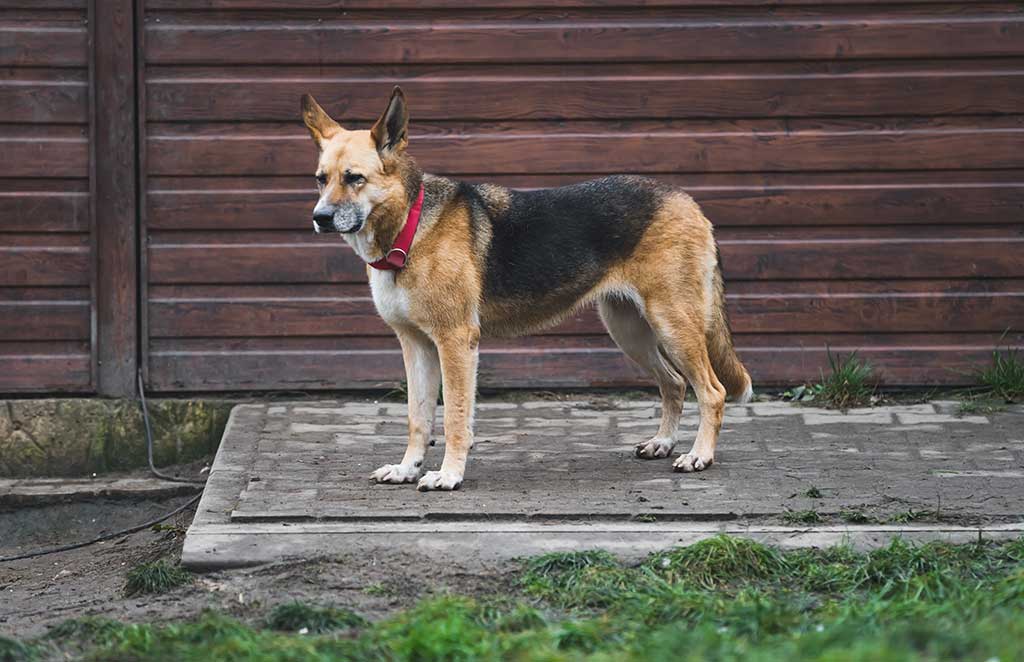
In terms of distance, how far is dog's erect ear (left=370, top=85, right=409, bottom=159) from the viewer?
5.88m

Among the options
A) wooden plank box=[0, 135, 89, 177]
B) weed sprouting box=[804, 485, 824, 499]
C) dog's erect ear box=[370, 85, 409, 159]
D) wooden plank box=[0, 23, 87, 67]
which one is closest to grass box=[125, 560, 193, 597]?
dog's erect ear box=[370, 85, 409, 159]

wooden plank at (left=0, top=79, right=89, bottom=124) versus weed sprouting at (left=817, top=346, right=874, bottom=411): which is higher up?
wooden plank at (left=0, top=79, right=89, bottom=124)

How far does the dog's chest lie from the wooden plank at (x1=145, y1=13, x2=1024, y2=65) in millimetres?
2324

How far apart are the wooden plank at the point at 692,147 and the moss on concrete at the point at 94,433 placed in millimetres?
1524

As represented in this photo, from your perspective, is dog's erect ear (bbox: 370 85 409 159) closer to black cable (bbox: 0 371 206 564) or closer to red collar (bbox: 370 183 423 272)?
red collar (bbox: 370 183 423 272)

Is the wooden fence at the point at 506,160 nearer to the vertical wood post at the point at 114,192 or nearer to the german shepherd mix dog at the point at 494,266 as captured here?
the vertical wood post at the point at 114,192

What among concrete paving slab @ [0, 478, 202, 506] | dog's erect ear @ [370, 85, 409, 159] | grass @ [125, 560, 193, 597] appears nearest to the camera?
grass @ [125, 560, 193, 597]

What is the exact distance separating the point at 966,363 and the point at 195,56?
4990 millimetres

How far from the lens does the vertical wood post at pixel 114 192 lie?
779 cm

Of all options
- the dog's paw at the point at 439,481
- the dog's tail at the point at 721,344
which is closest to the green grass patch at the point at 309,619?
the dog's paw at the point at 439,481

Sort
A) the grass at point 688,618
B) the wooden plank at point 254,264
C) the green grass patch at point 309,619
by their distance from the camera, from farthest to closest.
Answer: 1. the wooden plank at point 254,264
2. the green grass patch at point 309,619
3. the grass at point 688,618

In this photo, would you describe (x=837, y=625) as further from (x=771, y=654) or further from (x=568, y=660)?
(x=568, y=660)

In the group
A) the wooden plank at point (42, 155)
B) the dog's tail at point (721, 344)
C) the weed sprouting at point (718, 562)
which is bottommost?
the weed sprouting at point (718, 562)

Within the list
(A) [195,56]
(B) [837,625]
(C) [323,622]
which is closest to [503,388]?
(A) [195,56]
